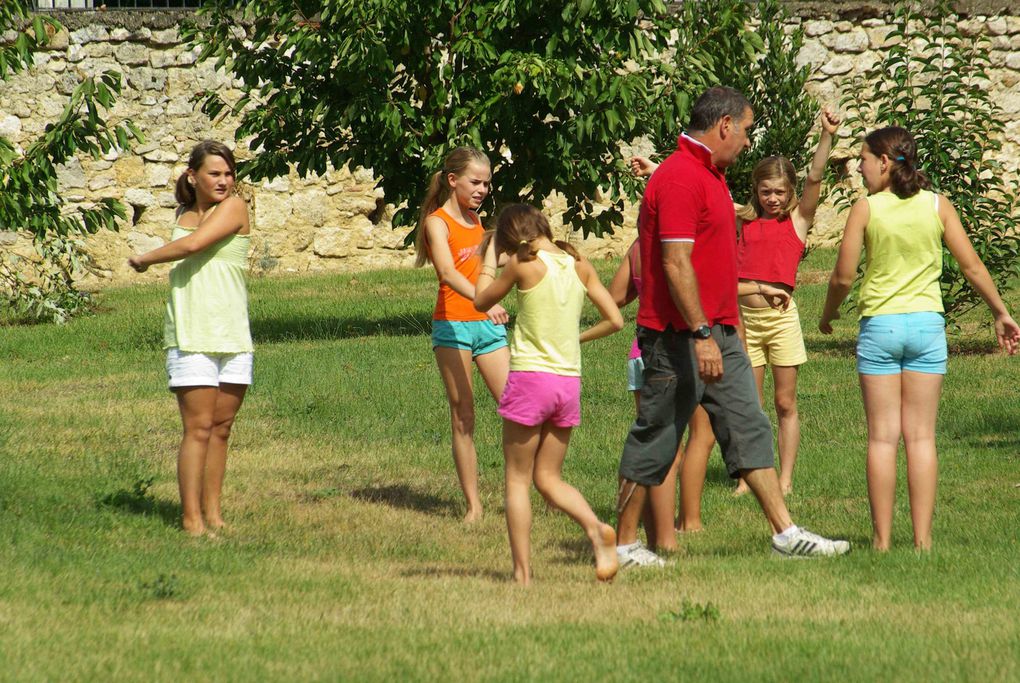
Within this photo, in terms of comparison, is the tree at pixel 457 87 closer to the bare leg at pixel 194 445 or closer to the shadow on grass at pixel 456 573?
the bare leg at pixel 194 445

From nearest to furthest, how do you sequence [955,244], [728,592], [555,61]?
[728,592] < [955,244] < [555,61]

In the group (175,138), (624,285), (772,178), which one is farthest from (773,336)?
(175,138)

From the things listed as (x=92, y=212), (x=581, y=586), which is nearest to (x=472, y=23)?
(x=92, y=212)

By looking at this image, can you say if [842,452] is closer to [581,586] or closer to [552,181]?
[581,586]

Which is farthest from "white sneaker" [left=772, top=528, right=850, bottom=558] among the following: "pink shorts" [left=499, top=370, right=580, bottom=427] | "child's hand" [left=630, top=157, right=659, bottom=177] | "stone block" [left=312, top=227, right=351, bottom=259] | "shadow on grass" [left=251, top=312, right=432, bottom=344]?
"stone block" [left=312, top=227, right=351, bottom=259]

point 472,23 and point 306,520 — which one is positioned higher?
point 472,23

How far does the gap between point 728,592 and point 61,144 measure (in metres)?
7.85

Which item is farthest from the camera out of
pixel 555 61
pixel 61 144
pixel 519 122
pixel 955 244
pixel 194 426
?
pixel 519 122

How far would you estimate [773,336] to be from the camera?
22.8 ft

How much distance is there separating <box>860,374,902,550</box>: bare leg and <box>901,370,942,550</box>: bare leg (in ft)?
0.14

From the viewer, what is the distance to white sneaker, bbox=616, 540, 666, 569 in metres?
5.56

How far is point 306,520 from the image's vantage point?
6.70 metres

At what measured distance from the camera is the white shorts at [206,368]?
605 centimetres

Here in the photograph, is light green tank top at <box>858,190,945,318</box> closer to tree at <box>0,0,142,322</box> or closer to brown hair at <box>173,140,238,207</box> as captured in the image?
brown hair at <box>173,140,238,207</box>
